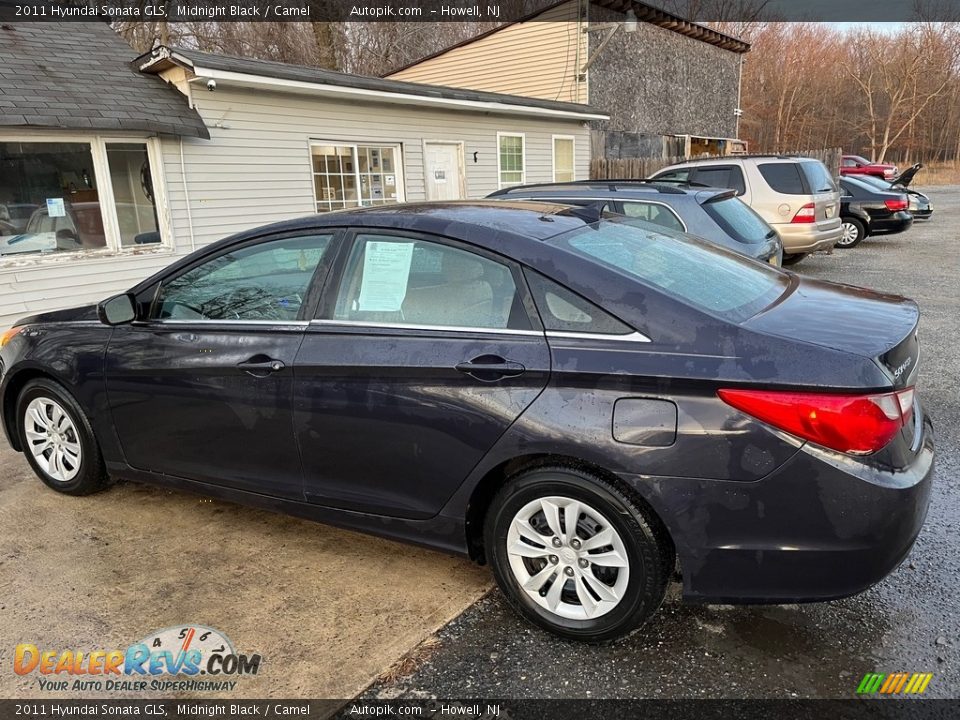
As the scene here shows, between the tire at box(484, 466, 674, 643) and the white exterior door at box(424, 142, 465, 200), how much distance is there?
10.1m

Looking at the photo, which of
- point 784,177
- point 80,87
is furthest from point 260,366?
point 784,177

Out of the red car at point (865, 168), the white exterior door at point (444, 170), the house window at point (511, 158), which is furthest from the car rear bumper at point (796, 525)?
the red car at point (865, 168)

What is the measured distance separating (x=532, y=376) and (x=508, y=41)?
19.2m

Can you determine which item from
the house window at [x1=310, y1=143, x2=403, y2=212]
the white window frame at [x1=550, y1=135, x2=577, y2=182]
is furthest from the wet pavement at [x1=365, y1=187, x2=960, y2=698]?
the white window frame at [x1=550, y1=135, x2=577, y2=182]

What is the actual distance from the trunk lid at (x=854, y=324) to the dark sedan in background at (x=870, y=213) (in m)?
12.7

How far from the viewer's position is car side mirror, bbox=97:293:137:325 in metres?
3.44

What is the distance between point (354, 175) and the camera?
36.7ft

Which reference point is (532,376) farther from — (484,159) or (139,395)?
(484,159)

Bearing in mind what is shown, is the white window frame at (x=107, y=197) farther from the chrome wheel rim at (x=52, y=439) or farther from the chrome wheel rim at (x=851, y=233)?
the chrome wheel rim at (x=851, y=233)

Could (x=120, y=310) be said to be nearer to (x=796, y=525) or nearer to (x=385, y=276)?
(x=385, y=276)

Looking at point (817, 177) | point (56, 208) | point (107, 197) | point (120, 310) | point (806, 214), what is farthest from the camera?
point (817, 177)

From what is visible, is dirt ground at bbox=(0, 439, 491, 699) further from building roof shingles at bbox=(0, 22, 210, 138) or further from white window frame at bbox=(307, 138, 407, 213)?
white window frame at bbox=(307, 138, 407, 213)

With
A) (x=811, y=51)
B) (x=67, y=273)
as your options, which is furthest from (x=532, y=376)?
(x=811, y=51)

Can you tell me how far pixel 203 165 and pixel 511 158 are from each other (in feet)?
22.3
